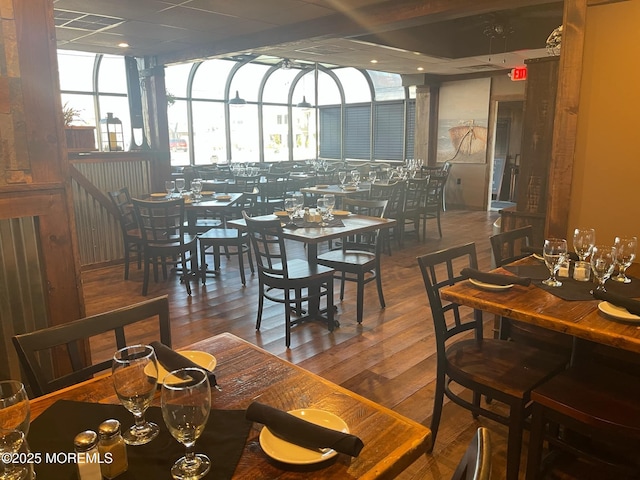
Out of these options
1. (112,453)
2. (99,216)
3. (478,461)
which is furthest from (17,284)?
(99,216)

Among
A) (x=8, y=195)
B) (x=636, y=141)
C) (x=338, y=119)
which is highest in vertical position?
(x=338, y=119)

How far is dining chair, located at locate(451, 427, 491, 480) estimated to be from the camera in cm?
→ 83

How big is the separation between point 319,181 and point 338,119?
435 cm

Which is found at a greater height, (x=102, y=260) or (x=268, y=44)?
(x=268, y=44)

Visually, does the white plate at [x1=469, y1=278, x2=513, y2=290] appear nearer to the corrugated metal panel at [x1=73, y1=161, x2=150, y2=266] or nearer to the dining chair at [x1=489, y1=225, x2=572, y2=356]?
the dining chair at [x1=489, y1=225, x2=572, y2=356]

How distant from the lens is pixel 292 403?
128 centimetres

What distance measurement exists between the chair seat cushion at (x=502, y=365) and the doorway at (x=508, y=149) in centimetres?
915

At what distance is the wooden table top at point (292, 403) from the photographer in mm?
1029

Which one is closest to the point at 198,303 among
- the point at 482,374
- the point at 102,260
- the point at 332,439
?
the point at 102,260

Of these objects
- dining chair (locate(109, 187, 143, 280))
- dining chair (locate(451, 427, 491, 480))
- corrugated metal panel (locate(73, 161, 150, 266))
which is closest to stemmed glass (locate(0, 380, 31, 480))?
dining chair (locate(451, 427, 491, 480))

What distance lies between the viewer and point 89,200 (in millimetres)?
5727

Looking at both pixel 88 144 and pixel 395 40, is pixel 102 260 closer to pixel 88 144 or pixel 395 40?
pixel 88 144

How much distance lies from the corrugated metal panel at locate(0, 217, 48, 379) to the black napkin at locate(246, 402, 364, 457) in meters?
1.58

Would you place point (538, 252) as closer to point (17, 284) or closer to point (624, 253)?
point (624, 253)
